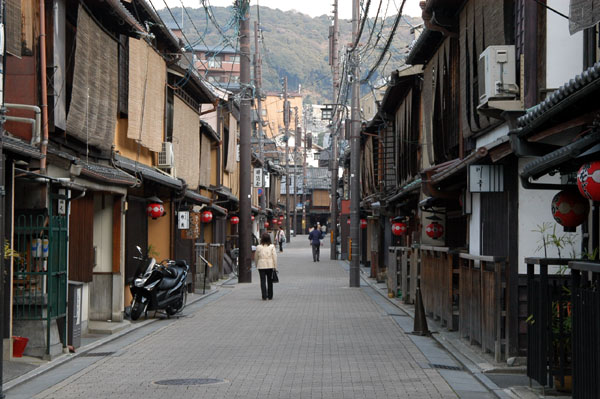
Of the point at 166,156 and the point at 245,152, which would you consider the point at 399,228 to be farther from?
the point at 166,156

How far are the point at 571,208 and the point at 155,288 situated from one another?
1119cm

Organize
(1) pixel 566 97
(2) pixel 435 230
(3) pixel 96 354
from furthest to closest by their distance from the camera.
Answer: (2) pixel 435 230 → (3) pixel 96 354 → (1) pixel 566 97

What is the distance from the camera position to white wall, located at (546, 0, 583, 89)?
11.6 m

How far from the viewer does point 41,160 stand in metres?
12.0

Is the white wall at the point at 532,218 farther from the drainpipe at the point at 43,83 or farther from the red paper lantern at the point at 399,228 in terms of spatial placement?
the red paper lantern at the point at 399,228

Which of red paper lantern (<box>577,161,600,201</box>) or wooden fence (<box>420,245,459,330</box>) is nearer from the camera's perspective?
red paper lantern (<box>577,161,600,201</box>)

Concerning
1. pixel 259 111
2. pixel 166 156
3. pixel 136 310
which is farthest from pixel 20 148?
pixel 259 111

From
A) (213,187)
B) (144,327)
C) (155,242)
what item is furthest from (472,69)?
(213,187)

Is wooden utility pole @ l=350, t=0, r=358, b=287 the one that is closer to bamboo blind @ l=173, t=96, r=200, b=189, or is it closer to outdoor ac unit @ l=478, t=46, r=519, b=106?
bamboo blind @ l=173, t=96, r=200, b=189

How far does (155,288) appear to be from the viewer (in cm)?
1838

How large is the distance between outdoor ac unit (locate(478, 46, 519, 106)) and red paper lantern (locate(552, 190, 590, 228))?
3.52 metres

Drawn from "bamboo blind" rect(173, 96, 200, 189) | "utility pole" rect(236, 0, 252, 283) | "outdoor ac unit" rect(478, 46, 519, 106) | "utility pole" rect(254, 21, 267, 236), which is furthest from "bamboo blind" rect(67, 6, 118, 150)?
"utility pole" rect(254, 21, 267, 236)

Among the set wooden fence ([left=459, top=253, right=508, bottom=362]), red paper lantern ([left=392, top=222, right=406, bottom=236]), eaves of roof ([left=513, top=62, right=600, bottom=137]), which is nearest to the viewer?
eaves of roof ([left=513, top=62, right=600, bottom=137])

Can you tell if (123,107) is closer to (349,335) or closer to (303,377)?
(349,335)
